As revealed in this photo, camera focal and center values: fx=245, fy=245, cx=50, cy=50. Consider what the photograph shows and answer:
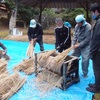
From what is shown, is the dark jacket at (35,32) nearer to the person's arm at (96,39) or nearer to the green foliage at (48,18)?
the person's arm at (96,39)

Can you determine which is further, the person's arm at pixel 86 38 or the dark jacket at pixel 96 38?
the person's arm at pixel 86 38

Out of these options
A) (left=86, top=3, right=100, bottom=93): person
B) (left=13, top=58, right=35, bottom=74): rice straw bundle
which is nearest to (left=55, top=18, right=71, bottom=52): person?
(left=13, top=58, right=35, bottom=74): rice straw bundle

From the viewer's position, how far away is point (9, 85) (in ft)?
13.7

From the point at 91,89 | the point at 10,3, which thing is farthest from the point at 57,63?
the point at 10,3

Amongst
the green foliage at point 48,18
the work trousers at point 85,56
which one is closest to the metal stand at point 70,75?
the work trousers at point 85,56

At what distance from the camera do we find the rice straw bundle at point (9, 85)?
3955 mm

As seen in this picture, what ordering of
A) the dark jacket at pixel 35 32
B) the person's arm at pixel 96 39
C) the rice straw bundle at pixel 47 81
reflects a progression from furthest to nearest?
the dark jacket at pixel 35 32 < the rice straw bundle at pixel 47 81 < the person's arm at pixel 96 39

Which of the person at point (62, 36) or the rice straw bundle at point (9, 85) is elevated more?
the person at point (62, 36)

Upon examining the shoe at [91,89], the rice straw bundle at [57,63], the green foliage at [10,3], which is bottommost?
the shoe at [91,89]

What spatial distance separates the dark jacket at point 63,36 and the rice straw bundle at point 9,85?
4.89 ft

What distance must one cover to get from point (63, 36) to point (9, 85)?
192 centimetres

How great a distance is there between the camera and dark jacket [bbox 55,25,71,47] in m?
5.45

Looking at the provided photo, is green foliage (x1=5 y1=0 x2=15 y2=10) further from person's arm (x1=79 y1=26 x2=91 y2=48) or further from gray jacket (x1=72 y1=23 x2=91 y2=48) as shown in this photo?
person's arm (x1=79 y1=26 x2=91 y2=48)

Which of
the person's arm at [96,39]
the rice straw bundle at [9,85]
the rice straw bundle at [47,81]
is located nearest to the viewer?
the person's arm at [96,39]
